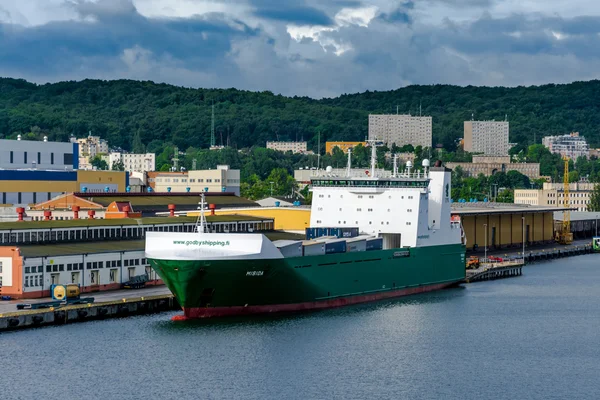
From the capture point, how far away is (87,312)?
5128 cm

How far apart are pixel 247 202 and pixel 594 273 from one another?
32.2 m

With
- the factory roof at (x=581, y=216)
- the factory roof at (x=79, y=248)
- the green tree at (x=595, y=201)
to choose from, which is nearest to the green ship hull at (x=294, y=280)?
the factory roof at (x=79, y=248)

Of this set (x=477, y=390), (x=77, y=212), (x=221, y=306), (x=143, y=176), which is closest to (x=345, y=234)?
(x=221, y=306)

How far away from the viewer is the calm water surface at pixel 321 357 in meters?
39.5

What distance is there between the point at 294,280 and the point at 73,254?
11.1 metres

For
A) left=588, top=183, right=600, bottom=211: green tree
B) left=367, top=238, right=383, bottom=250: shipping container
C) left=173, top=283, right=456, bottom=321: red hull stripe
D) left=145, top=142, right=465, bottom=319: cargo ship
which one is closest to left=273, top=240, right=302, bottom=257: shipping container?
left=145, top=142, right=465, bottom=319: cargo ship

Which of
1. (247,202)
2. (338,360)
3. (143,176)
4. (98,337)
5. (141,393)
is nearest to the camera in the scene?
(141,393)

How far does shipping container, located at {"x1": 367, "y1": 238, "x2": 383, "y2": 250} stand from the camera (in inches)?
2491

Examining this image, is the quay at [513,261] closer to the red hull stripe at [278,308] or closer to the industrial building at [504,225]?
the industrial building at [504,225]

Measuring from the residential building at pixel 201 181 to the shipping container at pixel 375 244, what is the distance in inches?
2263

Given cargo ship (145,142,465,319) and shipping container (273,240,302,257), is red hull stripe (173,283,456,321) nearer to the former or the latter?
cargo ship (145,142,465,319)

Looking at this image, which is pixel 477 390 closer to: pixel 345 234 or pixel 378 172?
pixel 345 234

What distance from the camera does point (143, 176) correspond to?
427ft

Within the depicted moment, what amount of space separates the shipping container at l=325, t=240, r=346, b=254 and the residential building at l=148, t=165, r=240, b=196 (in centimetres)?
6112
